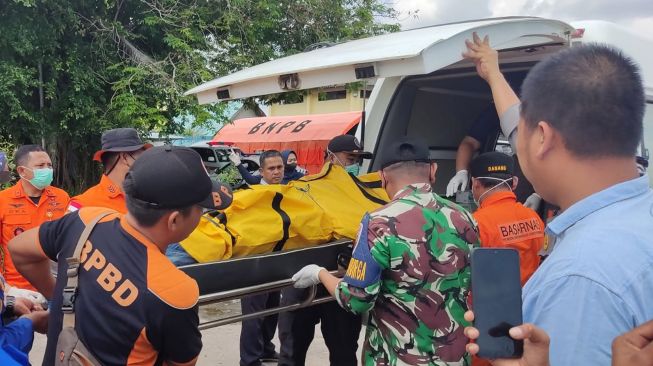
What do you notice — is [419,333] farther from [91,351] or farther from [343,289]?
[91,351]

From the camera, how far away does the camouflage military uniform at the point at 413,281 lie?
2.05m

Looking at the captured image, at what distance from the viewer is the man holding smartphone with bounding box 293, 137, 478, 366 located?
206 centimetres

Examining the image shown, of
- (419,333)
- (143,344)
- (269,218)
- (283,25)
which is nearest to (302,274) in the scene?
(269,218)

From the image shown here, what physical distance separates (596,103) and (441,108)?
4.03 metres

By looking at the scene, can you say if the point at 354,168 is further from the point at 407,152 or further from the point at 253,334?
the point at 407,152

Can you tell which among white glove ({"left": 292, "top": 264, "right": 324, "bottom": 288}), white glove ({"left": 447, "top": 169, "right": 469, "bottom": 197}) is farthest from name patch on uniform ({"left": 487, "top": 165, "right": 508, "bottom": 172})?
white glove ({"left": 292, "top": 264, "right": 324, "bottom": 288})

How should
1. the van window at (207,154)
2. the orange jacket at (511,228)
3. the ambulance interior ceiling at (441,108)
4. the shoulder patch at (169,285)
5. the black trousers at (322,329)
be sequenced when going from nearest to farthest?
1. the shoulder patch at (169,285)
2. the orange jacket at (511,228)
3. the black trousers at (322,329)
4. the ambulance interior ceiling at (441,108)
5. the van window at (207,154)

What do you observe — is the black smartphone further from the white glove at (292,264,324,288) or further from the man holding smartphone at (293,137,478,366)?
the white glove at (292,264,324,288)

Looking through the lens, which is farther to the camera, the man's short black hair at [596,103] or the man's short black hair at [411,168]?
the man's short black hair at [411,168]

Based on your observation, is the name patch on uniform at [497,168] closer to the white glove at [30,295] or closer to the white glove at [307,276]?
the white glove at [307,276]

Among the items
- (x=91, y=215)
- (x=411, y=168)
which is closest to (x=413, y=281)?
(x=411, y=168)

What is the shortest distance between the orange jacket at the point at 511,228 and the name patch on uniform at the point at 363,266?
89cm

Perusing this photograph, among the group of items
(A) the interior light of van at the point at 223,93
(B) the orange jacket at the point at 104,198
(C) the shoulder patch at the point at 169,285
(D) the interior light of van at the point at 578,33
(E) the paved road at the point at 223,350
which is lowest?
(E) the paved road at the point at 223,350

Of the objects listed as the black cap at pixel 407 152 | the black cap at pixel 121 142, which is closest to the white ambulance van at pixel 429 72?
the black cap at pixel 407 152
